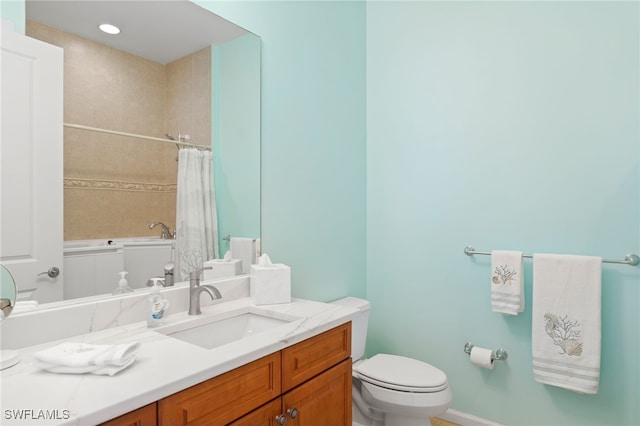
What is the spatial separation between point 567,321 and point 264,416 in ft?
4.81

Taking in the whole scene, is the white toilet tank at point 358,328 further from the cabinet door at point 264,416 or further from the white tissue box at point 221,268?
the cabinet door at point 264,416

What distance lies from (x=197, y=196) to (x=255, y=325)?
0.58 meters

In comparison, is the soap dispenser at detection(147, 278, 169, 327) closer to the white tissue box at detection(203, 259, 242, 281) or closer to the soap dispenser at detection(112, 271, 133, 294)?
the soap dispenser at detection(112, 271, 133, 294)

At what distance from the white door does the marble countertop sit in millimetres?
228

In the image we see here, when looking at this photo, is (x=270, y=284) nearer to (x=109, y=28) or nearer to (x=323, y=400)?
(x=323, y=400)

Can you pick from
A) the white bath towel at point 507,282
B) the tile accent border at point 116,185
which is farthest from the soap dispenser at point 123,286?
the white bath towel at point 507,282

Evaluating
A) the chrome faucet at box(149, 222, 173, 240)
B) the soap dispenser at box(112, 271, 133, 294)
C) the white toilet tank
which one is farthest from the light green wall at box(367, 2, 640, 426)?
the soap dispenser at box(112, 271, 133, 294)

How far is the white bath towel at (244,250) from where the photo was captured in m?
1.71

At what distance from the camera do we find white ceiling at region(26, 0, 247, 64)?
1190mm

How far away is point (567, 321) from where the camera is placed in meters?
1.77

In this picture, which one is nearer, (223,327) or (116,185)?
(116,185)

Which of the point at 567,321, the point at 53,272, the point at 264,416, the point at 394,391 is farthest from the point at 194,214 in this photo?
the point at 567,321

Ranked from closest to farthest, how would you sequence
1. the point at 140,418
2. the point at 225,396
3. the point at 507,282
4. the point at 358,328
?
the point at 140,418
the point at 225,396
the point at 507,282
the point at 358,328

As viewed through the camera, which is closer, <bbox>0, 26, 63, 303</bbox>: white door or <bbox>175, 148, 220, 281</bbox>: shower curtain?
<bbox>0, 26, 63, 303</bbox>: white door
